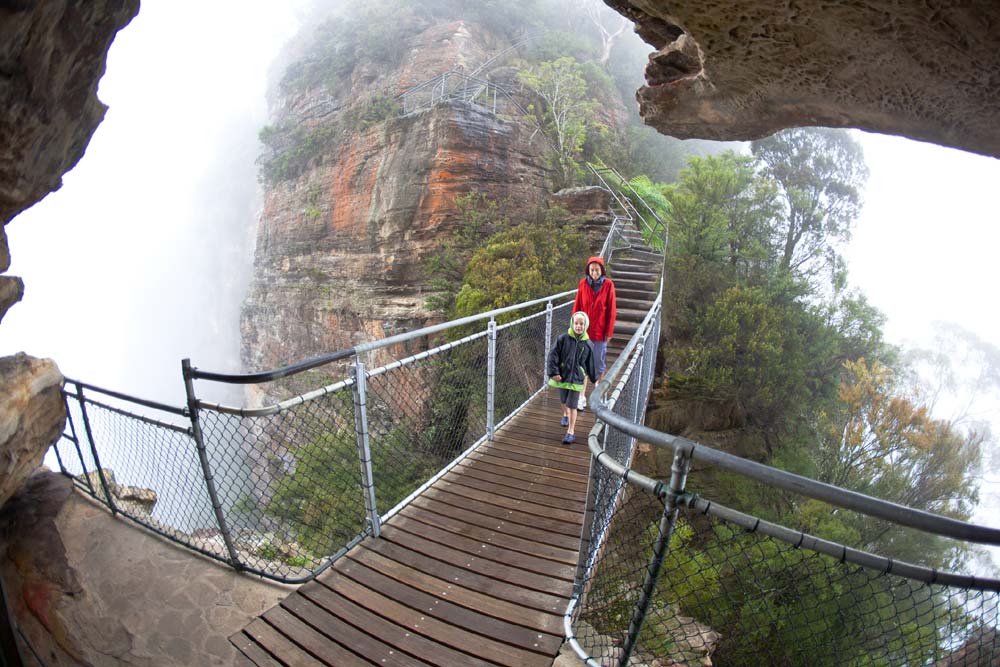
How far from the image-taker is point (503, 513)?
3.46m

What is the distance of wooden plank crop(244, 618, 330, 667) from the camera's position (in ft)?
7.32

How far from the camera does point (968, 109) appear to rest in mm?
2787

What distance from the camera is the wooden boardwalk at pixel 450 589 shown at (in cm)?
229

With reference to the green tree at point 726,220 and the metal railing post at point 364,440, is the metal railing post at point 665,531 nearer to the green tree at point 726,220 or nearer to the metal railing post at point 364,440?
the metal railing post at point 364,440

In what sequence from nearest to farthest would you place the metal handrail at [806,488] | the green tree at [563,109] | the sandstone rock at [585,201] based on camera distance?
the metal handrail at [806,488]
the sandstone rock at [585,201]
the green tree at [563,109]

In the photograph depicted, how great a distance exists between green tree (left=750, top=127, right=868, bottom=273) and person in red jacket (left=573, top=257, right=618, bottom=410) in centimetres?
1056

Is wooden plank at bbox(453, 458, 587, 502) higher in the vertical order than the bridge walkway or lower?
higher

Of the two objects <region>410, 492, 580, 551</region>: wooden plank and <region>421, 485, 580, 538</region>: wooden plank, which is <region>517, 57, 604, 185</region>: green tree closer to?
<region>421, 485, 580, 538</region>: wooden plank

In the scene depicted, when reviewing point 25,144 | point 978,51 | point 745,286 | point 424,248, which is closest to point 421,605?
point 25,144

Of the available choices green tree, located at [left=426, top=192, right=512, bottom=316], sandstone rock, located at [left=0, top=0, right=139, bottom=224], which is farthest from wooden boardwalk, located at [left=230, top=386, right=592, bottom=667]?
green tree, located at [left=426, top=192, right=512, bottom=316]

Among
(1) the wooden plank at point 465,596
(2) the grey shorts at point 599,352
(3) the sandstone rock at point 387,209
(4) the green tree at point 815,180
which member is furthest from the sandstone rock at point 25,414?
(4) the green tree at point 815,180

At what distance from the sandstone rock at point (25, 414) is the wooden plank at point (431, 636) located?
8.25ft

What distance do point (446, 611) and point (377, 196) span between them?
13.0m

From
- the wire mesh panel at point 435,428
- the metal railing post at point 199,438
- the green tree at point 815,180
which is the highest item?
the green tree at point 815,180
